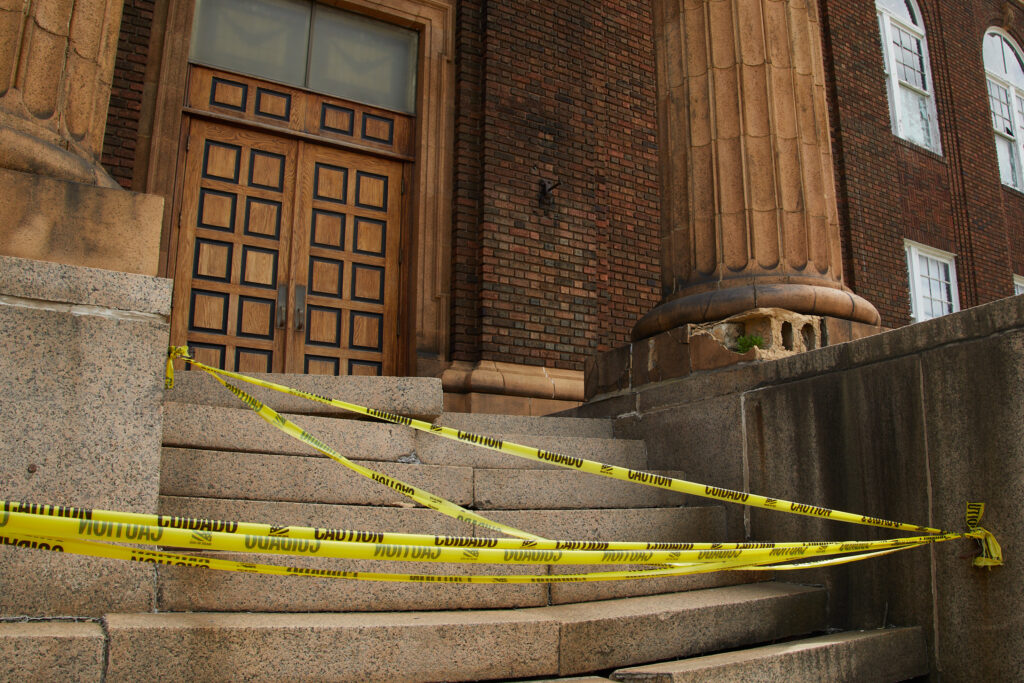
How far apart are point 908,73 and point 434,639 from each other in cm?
1405

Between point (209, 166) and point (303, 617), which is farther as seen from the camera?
point (209, 166)

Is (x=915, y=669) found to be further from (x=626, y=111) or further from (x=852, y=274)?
(x=852, y=274)

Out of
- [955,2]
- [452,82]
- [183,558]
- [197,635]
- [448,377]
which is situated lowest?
[197,635]

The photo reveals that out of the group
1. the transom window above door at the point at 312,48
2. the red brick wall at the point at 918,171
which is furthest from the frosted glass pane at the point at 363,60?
the red brick wall at the point at 918,171

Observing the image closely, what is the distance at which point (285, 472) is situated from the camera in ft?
11.5

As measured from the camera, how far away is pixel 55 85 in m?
3.64

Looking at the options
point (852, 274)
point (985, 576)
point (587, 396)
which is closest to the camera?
point (985, 576)

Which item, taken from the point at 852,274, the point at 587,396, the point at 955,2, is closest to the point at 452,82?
the point at 587,396

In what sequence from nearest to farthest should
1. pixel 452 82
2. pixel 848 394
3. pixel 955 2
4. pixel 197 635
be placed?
pixel 197 635
pixel 848 394
pixel 452 82
pixel 955 2

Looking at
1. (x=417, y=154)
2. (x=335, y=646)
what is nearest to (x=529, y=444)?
(x=335, y=646)

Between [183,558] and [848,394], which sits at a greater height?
[848,394]

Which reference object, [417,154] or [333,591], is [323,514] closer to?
[333,591]

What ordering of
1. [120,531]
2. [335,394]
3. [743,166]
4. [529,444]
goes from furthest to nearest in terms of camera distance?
[743,166]
[529,444]
[335,394]
[120,531]

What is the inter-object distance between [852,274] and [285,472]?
33.9ft
